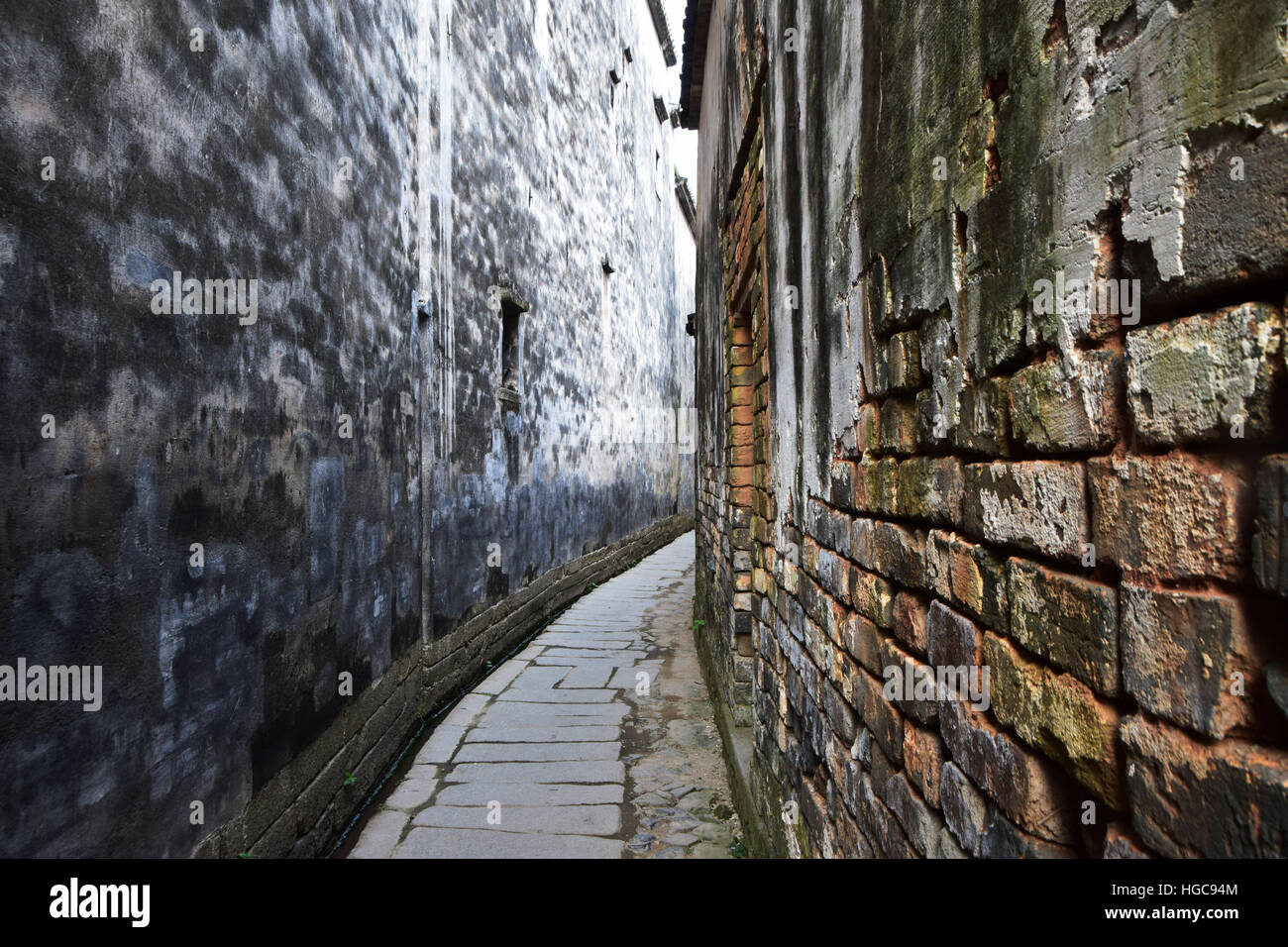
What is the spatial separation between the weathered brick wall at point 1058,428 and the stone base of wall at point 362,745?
2.10 meters

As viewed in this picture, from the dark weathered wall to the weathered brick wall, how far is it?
1.89 m

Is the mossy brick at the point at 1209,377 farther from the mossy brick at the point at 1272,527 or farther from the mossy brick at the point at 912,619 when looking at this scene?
the mossy brick at the point at 912,619

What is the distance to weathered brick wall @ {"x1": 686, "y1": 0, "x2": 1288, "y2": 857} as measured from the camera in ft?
2.20

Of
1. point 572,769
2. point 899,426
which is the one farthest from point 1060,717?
point 572,769

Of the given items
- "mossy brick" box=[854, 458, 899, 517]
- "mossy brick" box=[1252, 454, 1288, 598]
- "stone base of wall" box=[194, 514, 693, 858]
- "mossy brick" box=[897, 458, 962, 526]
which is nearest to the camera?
"mossy brick" box=[1252, 454, 1288, 598]

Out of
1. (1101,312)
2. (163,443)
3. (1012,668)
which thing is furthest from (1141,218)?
(163,443)

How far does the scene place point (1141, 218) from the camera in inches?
31.2

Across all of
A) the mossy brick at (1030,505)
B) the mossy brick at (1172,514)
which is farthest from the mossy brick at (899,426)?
the mossy brick at (1172,514)

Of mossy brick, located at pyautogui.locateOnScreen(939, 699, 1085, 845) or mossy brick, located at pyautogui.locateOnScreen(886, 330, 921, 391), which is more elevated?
mossy brick, located at pyautogui.locateOnScreen(886, 330, 921, 391)

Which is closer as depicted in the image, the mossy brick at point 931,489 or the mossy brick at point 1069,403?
the mossy brick at point 1069,403

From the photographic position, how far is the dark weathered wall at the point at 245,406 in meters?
1.83

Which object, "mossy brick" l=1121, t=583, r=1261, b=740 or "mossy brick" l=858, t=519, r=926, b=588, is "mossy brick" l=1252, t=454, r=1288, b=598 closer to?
"mossy brick" l=1121, t=583, r=1261, b=740

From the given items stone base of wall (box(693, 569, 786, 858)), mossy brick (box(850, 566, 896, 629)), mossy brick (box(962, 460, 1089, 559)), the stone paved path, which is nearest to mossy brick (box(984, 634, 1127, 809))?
mossy brick (box(962, 460, 1089, 559))
